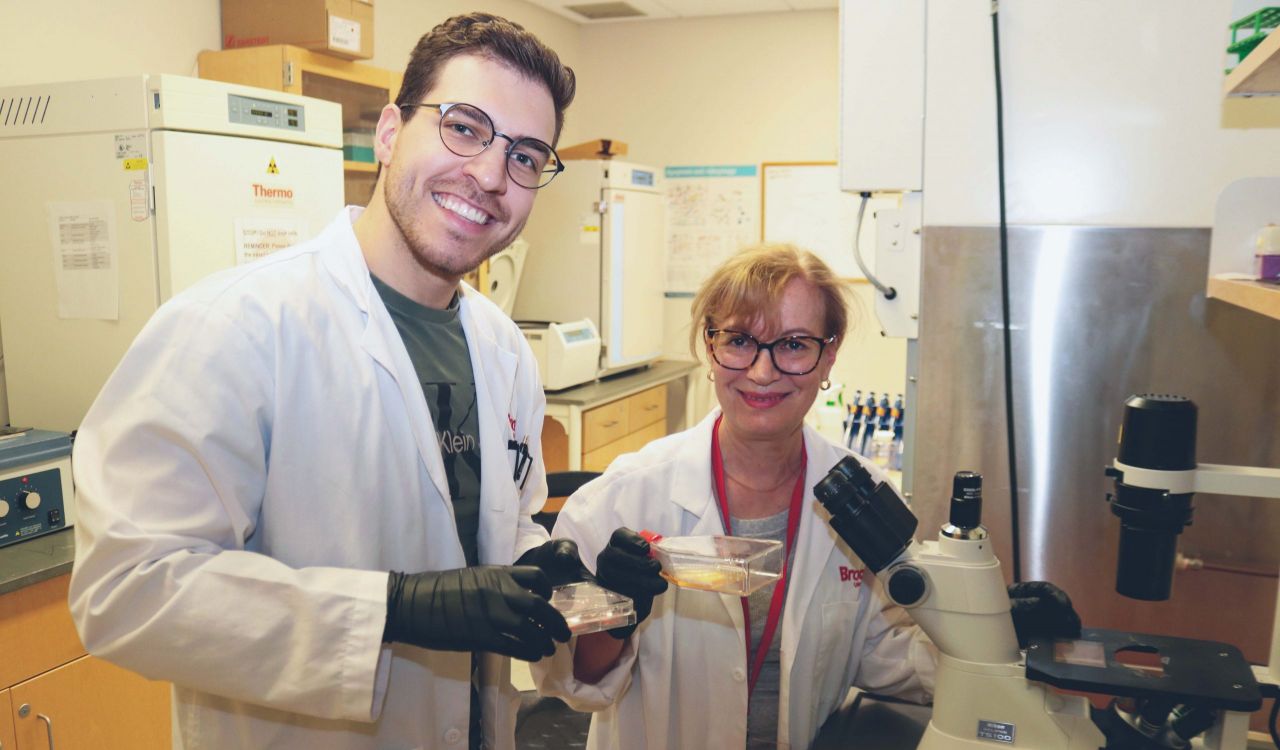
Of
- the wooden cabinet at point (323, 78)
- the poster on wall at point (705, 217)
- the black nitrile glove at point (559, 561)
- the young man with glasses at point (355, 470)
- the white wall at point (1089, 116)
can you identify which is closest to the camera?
the young man with glasses at point (355, 470)

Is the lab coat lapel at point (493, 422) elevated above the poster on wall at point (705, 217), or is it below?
below

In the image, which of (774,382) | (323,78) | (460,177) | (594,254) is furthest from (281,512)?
(594,254)

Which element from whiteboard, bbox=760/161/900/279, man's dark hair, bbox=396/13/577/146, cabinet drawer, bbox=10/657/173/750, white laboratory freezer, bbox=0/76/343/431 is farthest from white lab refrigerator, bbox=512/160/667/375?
man's dark hair, bbox=396/13/577/146

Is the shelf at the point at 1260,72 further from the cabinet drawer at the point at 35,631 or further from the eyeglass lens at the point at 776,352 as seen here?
the cabinet drawer at the point at 35,631

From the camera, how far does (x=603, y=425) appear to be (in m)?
3.82

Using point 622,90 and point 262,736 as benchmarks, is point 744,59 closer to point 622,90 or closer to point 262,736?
point 622,90

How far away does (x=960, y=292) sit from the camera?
5.67ft

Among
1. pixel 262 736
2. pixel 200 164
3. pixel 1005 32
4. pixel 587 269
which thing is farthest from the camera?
pixel 587 269

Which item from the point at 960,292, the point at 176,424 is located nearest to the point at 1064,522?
the point at 960,292

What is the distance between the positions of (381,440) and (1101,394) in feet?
4.27

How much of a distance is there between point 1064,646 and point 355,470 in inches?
33.8

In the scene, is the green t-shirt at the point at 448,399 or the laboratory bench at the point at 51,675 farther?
the laboratory bench at the point at 51,675

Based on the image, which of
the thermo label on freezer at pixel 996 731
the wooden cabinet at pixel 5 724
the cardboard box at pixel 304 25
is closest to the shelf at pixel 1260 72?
the thermo label on freezer at pixel 996 731

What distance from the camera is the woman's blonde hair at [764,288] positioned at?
1.45 m
